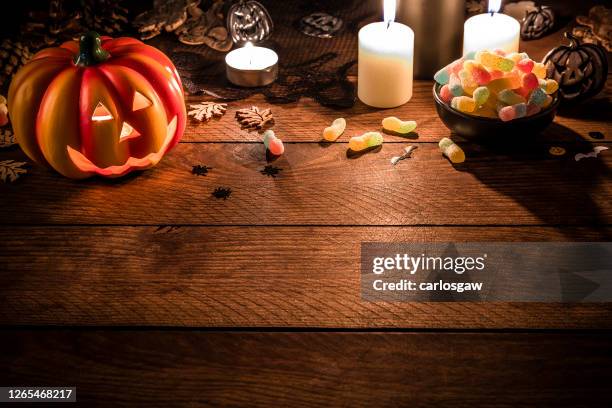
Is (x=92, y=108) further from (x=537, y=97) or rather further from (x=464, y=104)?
(x=537, y=97)

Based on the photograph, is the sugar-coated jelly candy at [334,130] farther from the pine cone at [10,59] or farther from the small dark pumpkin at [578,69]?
the pine cone at [10,59]

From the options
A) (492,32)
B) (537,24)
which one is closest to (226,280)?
(492,32)

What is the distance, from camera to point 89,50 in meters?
1.33

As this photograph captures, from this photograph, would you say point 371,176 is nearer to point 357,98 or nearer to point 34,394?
point 357,98

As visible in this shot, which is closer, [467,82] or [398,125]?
[467,82]

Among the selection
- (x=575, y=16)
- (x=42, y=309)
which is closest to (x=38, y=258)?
(x=42, y=309)

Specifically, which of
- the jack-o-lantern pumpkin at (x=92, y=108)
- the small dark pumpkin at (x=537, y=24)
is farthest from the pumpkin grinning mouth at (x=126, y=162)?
the small dark pumpkin at (x=537, y=24)

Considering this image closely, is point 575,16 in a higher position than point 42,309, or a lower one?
higher

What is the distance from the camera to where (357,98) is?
1.66 meters

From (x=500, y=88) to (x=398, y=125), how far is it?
209 mm

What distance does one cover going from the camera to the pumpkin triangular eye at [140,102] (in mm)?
1321

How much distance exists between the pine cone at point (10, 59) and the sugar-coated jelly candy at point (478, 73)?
0.96 meters

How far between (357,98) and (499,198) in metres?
0.44

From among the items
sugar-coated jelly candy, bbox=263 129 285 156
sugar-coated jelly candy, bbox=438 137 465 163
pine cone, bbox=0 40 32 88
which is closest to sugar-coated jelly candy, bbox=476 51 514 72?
sugar-coated jelly candy, bbox=438 137 465 163
